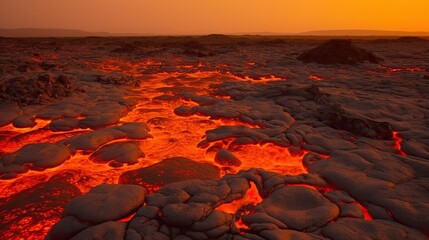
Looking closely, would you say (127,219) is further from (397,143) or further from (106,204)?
(397,143)

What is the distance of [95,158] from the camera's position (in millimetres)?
3096

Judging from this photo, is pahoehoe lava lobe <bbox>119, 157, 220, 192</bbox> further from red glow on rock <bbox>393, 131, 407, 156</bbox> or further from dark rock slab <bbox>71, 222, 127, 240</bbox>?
red glow on rock <bbox>393, 131, 407, 156</bbox>

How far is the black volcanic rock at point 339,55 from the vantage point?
10875 mm

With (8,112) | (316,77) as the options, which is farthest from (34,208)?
(316,77)

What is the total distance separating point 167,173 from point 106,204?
31.9 inches

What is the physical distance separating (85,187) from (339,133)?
3466mm

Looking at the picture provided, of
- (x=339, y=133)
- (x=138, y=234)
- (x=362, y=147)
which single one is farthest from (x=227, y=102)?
(x=138, y=234)

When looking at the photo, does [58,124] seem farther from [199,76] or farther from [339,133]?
[199,76]

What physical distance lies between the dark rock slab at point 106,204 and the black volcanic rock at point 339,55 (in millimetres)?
10894

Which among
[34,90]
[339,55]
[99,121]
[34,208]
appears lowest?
[34,208]

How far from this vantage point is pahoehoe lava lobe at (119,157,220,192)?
8.67ft

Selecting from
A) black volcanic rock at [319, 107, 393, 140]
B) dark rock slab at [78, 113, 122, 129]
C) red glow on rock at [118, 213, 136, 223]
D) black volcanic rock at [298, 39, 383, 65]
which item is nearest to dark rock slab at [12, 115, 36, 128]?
dark rock slab at [78, 113, 122, 129]

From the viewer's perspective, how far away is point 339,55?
11016 mm

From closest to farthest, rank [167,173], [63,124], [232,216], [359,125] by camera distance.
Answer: [232,216] < [167,173] < [359,125] < [63,124]
